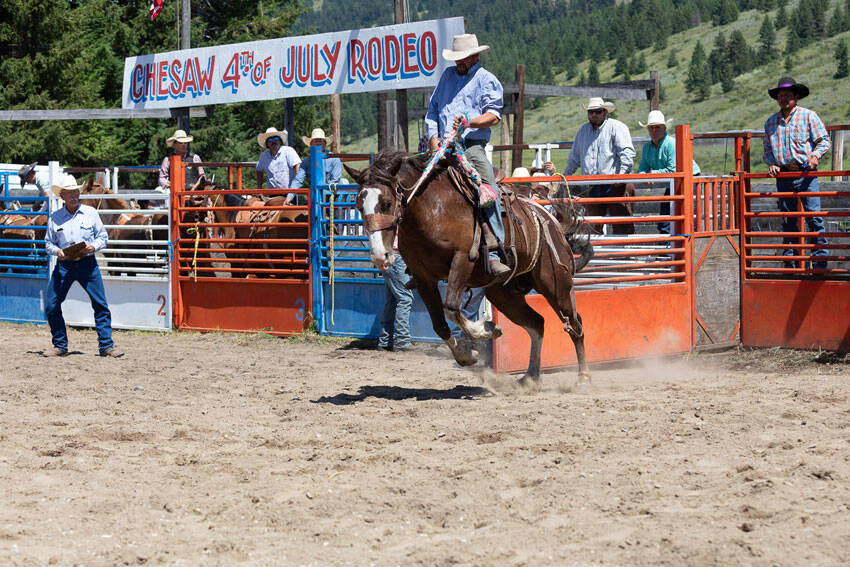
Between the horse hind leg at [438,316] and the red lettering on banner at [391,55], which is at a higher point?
the red lettering on banner at [391,55]

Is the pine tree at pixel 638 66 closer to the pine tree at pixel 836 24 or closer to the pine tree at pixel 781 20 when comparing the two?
the pine tree at pixel 781 20

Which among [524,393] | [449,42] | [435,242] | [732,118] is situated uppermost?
[732,118]

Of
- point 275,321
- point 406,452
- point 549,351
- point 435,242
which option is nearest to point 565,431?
point 406,452

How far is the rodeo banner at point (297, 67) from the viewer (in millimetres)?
12898

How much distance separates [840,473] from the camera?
520cm

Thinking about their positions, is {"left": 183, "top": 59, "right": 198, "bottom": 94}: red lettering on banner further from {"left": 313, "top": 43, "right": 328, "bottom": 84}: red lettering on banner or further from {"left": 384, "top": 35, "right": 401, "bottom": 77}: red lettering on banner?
{"left": 384, "top": 35, "right": 401, "bottom": 77}: red lettering on banner

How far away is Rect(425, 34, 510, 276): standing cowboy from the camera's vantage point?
7.80 meters

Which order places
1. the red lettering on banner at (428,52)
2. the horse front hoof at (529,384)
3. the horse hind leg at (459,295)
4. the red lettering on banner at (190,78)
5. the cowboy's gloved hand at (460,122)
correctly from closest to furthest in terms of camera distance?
1. the horse hind leg at (459,295)
2. the cowboy's gloved hand at (460,122)
3. the horse front hoof at (529,384)
4. the red lettering on banner at (428,52)
5. the red lettering on banner at (190,78)

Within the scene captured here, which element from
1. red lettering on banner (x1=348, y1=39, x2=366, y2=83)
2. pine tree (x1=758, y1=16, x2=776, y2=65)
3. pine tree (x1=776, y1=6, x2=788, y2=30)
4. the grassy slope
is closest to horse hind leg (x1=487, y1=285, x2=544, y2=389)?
red lettering on banner (x1=348, y1=39, x2=366, y2=83)

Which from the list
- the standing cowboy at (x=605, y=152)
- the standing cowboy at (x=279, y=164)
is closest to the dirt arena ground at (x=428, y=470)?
the standing cowboy at (x=605, y=152)

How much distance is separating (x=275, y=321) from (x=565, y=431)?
22.9ft

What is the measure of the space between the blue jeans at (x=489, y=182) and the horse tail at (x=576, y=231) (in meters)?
1.40

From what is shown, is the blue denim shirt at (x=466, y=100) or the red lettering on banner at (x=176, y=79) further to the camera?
the red lettering on banner at (x=176, y=79)

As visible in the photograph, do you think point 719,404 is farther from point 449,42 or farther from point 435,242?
point 449,42
